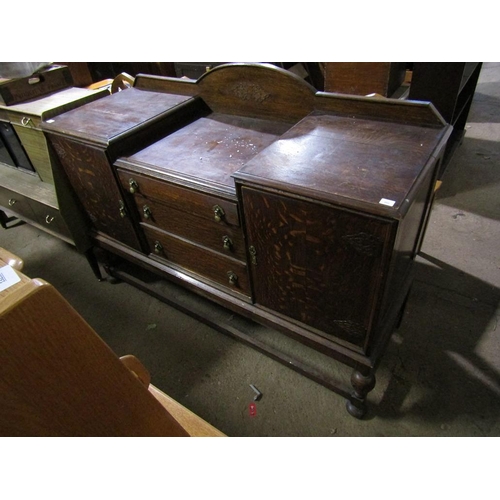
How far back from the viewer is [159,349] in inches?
66.2

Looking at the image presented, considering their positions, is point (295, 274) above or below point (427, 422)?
above

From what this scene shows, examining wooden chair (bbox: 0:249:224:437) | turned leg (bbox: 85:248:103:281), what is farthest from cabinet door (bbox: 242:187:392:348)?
turned leg (bbox: 85:248:103:281)

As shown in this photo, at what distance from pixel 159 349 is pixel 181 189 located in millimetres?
880

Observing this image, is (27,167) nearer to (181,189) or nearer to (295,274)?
(181,189)

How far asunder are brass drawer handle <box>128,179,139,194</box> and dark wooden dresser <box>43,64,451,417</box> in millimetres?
11

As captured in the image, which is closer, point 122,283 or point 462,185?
point 122,283

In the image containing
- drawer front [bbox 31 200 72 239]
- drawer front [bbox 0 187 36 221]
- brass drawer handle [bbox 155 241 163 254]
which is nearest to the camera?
brass drawer handle [bbox 155 241 163 254]

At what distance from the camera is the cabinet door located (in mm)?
869

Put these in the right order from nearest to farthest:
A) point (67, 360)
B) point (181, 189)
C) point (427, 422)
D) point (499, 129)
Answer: point (67, 360)
point (181, 189)
point (427, 422)
point (499, 129)

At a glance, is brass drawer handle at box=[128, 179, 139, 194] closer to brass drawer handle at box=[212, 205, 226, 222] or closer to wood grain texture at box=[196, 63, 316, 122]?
brass drawer handle at box=[212, 205, 226, 222]

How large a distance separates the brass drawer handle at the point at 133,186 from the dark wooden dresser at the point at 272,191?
0.01 meters

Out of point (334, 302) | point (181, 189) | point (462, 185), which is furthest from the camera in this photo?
point (462, 185)

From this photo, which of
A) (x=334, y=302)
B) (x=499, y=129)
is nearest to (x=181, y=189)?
(x=334, y=302)

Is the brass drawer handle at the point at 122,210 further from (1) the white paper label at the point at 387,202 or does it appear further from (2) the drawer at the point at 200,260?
(1) the white paper label at the point at 387,202
